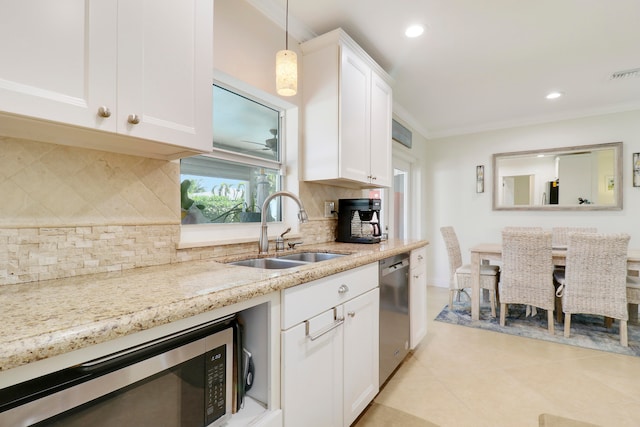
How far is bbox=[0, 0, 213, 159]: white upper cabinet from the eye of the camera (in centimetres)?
79

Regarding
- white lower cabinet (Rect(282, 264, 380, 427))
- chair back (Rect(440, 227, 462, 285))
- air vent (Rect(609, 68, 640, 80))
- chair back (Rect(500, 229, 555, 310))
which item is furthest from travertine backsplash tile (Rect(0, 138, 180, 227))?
air vent (Rect(609, 68, 640, 80))

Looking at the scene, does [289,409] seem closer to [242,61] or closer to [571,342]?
[242,61]

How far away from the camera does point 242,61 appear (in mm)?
1842

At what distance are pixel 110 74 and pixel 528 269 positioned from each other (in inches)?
140

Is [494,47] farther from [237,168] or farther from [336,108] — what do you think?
[237,168]

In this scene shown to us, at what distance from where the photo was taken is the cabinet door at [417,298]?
2.35 m

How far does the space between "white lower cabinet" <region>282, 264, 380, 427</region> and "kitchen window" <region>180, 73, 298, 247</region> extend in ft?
2.30

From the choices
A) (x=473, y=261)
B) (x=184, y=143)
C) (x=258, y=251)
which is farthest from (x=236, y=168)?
(x=473, y=261)

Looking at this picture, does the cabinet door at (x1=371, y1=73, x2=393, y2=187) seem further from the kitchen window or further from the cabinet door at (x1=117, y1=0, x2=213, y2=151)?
the cabinet door at (x1=117, y1=0, x2=213, y2=151)

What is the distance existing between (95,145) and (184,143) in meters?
0.32

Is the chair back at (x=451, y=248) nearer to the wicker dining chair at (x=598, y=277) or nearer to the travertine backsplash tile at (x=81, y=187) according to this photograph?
the wicker dining chair at (x=598, y=277)

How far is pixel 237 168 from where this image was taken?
199cm

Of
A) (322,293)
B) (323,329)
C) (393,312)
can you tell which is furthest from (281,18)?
(393,312)

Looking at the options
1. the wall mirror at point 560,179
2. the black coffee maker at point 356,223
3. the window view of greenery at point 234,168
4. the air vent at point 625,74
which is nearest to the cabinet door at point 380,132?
the black coffee maker at point 356,223
